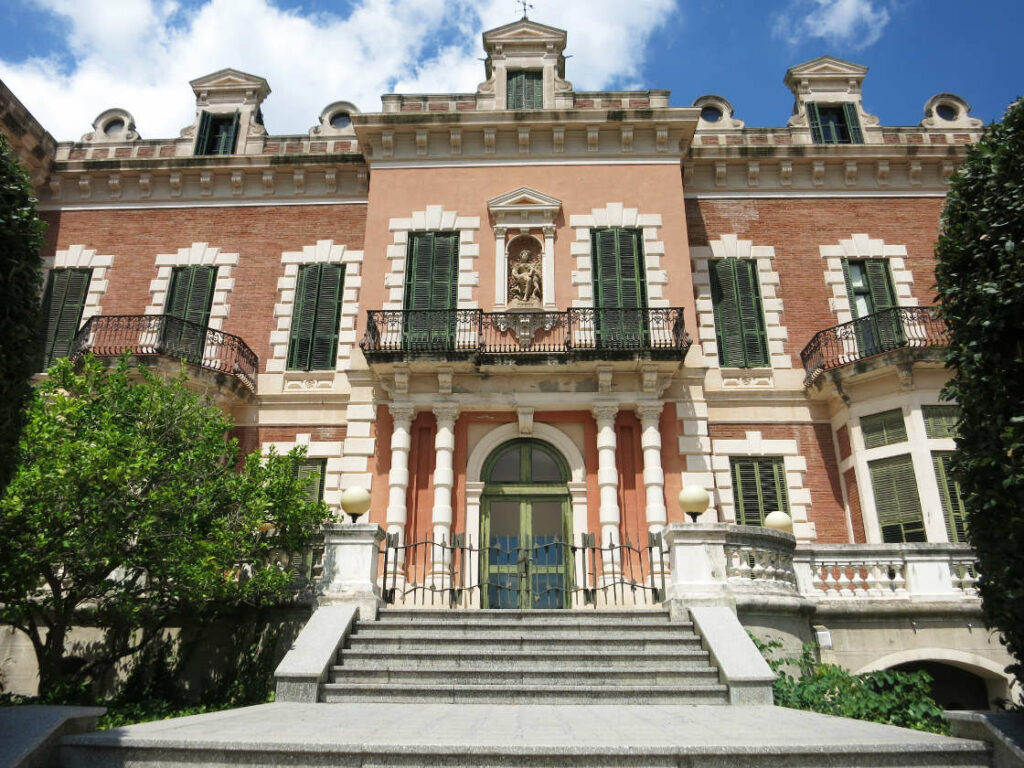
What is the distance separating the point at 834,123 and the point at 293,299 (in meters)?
14.7

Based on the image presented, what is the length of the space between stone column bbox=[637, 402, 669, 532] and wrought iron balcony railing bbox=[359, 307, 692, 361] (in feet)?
4.53

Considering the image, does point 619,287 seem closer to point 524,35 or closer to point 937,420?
point 937,420

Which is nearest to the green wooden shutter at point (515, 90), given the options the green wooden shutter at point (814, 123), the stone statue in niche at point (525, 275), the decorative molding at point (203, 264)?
the stone statue in niche at point (525, 275)

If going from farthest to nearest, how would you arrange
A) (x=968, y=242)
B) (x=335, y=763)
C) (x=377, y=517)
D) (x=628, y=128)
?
1. (x=628, y=128)
2. (x=377, y=517)
3. (x=968, y=242)
4. (x=335, y=763)

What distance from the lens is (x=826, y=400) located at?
1595 centimetres

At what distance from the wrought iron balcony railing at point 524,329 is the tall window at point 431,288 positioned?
0.02 meters

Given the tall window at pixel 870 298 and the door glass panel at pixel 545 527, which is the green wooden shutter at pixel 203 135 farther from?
the tall window at pixel 870 298

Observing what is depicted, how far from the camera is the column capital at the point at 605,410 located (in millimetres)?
14500

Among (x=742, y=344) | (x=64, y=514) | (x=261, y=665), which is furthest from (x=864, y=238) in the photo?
(x=64, y=514)

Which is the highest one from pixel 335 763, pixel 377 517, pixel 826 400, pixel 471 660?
pixel 826 400

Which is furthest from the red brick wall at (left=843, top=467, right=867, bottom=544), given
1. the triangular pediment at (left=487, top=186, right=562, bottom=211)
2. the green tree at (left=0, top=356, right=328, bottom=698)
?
the green tree at (left=0, top=356, right=328, bottom=698)

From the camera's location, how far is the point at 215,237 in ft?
59.3

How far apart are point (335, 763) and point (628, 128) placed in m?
15.4

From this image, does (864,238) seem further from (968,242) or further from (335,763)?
(335,763)
